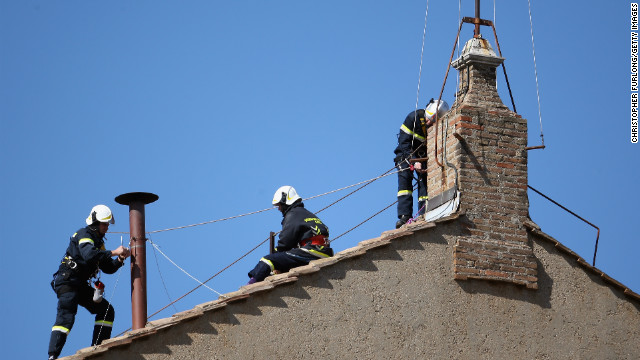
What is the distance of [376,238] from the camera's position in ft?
48.5

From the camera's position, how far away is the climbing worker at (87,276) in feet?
49.7

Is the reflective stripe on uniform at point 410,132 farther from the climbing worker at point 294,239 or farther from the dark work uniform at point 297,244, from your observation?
the dark work uniform at point 297,244

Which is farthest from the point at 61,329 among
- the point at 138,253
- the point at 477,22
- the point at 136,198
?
the point at 477,22

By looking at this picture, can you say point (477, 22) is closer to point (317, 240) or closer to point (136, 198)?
point (317, 240)

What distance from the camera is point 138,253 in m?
15.5

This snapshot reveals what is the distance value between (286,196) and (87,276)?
9.72ft

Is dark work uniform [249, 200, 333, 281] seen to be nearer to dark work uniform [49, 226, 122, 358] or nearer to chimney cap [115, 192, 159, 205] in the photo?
chimney cap [115, 192, 159, 205]

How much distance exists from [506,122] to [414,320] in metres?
3.19

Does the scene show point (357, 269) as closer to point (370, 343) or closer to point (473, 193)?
point (370, 343)

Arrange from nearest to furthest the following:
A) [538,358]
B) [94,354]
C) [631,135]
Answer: [94,354]
[538,358]
[631,135]

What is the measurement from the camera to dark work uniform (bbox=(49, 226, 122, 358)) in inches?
595

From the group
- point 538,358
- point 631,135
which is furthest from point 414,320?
point 631,135

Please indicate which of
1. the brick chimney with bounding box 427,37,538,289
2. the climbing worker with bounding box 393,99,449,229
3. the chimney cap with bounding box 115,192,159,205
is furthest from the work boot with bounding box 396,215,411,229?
the chimney cap with bounding box 115,192,159,205

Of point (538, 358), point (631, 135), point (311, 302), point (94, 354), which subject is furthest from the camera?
point (631, 135)
